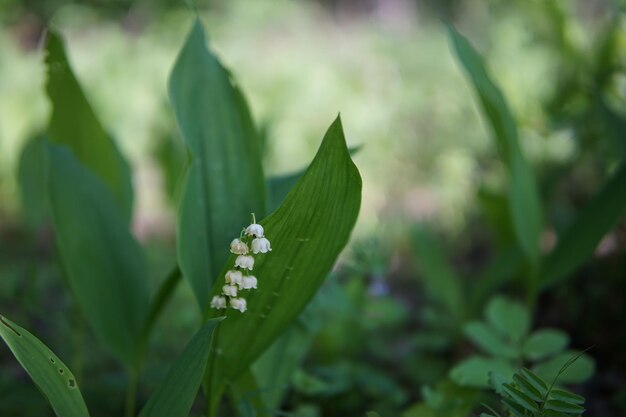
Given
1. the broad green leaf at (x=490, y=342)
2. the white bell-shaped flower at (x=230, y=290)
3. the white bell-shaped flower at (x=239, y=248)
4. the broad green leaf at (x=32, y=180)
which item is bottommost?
the white bell-shaped flower at (x=230, y=290)

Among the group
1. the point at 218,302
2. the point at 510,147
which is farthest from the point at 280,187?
the point at 510,147

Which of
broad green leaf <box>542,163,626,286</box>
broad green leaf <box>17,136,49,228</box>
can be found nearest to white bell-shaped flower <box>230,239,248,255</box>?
broad green leaf <box>542,163,626,286</box>

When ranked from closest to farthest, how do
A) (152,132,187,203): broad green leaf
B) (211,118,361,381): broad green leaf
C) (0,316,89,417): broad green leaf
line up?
(0,316,89,417): broad green leaf
(211,118,361,381): broad green leaf
(152,132,187,203): broad green leaf

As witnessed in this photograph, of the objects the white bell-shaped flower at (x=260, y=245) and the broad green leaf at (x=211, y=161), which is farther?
the broad green leaf at (x=211, y=161)

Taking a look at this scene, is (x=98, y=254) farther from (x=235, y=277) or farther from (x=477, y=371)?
(x=477, y=371)

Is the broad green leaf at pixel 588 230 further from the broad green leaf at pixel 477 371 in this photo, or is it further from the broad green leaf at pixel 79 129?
the broad green leaf at pixel 79 129

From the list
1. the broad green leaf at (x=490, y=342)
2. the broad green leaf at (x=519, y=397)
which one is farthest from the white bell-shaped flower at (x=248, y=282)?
the broad green leaf at (x=490, y=342)

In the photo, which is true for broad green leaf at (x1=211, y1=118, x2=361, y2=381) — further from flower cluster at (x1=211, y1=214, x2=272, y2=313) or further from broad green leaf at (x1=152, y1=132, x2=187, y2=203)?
broad green leaf at (x1=152, y1=132, x2=187, y2=203)

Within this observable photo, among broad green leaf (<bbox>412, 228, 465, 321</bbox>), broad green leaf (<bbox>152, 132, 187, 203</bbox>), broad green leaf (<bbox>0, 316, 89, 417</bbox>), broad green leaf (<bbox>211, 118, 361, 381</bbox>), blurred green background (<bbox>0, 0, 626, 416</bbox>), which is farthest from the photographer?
broad green leaf (<bbox>152, 132, 187, 203</bbox>)
